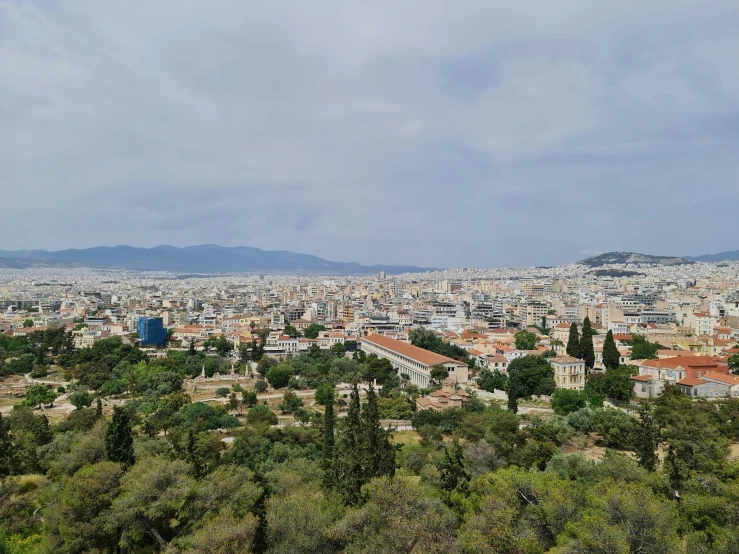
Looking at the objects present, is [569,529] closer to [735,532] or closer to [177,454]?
[735,532]

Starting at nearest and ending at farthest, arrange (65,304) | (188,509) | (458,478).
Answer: (188,509)
(458,478)
(65,304)

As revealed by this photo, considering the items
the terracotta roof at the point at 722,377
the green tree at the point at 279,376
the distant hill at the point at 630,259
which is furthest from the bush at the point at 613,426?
the distant hill at the point at 630,259

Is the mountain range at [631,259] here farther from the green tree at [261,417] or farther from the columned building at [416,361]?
the green tree at [261,417]

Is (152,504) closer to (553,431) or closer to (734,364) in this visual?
(553,431)

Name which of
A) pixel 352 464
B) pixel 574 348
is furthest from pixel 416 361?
pixel 352 464

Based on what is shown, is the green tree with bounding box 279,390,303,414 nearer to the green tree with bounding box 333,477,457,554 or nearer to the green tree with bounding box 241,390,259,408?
the green tree with bounding box 241,390,259,408

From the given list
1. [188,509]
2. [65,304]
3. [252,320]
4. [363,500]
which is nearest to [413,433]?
[363,500]
